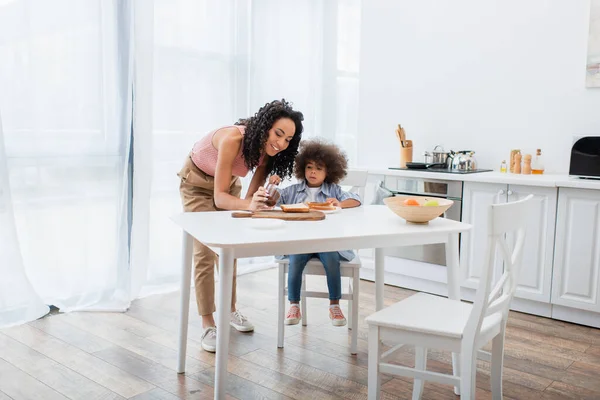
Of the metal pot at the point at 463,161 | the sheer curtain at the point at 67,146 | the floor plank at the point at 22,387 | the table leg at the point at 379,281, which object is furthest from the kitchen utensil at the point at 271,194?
the metal pot at the point at 463,161

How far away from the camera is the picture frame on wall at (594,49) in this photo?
318 cm

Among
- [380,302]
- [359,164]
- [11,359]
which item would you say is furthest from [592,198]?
[11,359]

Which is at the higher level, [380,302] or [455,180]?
[455,180]

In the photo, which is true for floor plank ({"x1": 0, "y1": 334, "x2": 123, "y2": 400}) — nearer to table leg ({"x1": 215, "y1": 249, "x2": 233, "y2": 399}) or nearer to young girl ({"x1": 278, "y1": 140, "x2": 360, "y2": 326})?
table leg ({"x1": 215, "y1": 249, "x2": 233, "y2": 399})

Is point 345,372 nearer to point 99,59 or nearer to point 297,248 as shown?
point 297,248

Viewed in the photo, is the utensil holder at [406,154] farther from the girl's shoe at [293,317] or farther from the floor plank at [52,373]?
the floor plank at [52,373]

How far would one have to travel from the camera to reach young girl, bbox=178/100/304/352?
239 cm

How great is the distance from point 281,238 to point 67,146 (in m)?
1.74

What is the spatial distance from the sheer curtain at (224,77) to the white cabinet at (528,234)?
5.18 feet

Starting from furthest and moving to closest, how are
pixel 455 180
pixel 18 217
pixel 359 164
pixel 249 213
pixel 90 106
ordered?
1. pixel 359 164
2. pixel 455 180
3. pixel 90 106
4. pixel 18 217
5. pixel 249 213

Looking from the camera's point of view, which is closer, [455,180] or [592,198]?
[592,198]

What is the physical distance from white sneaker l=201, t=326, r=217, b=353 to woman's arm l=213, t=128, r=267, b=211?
2.12 ft

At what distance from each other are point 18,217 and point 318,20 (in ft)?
9.11

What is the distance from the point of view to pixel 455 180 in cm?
332
